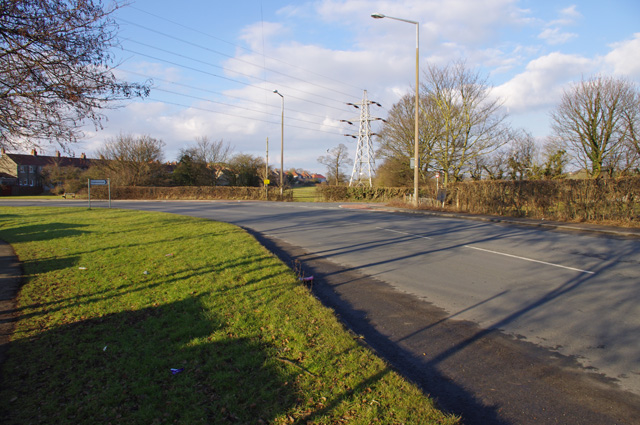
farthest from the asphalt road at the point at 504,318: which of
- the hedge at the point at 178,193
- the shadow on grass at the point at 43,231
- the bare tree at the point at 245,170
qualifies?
the bare tree at the point at 245,170

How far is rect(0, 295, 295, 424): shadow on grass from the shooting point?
3.08 metres

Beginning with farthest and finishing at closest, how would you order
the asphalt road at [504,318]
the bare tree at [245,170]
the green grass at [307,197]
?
the bare tree at [245,170]
the green grass at [307,197]
the asphalt road at [504,318]

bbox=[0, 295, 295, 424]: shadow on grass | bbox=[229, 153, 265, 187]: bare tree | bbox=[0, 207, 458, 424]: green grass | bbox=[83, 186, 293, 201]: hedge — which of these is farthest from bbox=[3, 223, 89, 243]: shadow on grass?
bbox=[229, 153, 265, 187]: bare tree

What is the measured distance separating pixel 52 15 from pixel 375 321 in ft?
24.1

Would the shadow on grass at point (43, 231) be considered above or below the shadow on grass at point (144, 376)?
above

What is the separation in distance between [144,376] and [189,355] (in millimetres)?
488

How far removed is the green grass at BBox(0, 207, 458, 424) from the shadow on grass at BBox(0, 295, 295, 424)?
0.5 inches

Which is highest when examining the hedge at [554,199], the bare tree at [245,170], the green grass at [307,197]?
the bare tree at [245,170]

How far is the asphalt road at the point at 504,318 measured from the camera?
3.52 m

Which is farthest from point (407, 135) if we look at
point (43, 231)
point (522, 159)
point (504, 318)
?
point (504, 318)

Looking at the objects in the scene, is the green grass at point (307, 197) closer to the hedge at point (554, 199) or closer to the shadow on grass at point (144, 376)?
the hedge at point (554, 199)

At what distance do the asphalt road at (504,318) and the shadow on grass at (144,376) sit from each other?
162 cm

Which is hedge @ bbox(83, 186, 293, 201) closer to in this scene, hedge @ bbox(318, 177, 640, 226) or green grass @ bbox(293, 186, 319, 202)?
green grass @ bbox(293, 186, 319, 202)

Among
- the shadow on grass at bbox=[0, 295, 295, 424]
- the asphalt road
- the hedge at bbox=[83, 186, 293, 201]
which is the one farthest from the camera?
the hedge at bbox=[83, 186, 293, 201]
